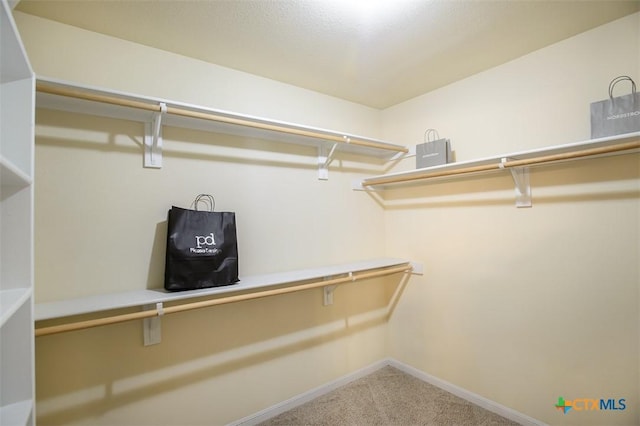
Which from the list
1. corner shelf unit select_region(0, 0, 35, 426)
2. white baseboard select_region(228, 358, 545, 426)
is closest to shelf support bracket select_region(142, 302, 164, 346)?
corner shelf unit select_region(0, 0, 35, 426)

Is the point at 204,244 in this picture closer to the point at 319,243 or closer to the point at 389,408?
the point at 319,243

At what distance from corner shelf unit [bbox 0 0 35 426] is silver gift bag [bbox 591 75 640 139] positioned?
235 cm

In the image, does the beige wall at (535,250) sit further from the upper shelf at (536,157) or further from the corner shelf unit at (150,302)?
the corner shelf unit at (150,302)

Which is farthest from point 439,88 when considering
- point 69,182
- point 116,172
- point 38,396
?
point 38,396

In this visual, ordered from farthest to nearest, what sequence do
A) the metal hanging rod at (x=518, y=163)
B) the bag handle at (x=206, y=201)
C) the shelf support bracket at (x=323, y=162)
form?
the shelf support bracket at (x=323, y=162)
the bag handle at (x=206, y=201)
the metal hanging rod at (x=518, y=163)

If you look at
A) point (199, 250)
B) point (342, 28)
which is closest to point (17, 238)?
point (199, 250)

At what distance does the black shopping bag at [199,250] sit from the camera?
1.48m

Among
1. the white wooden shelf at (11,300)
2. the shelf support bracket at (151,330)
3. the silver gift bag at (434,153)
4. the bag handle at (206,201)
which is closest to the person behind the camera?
the white wooden shelf at (11,300)

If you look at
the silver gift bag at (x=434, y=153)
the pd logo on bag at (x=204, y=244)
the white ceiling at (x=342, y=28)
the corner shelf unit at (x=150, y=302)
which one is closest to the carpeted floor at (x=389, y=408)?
the corner shelf unit at (x=150, y=302)

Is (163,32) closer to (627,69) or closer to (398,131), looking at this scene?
(398,131)

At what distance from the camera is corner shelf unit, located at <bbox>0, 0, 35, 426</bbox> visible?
94 cm

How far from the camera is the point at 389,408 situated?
2.01 metres

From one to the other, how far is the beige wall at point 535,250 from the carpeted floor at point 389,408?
151 mm

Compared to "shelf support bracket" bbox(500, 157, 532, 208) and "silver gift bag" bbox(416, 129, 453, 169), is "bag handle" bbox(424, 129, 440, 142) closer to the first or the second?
"silver gift bag" bbox(416, 129, 453, 169)
